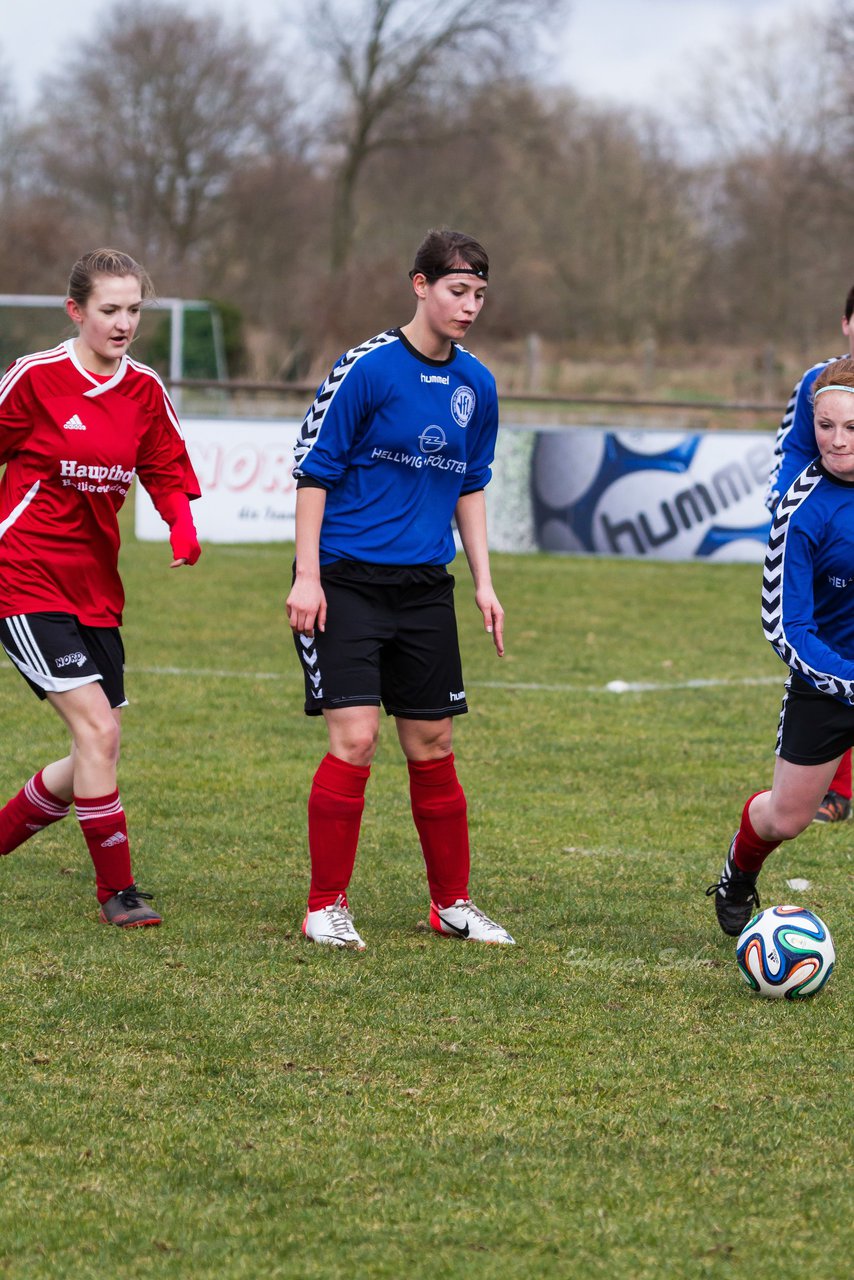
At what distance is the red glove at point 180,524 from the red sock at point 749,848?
189 cm

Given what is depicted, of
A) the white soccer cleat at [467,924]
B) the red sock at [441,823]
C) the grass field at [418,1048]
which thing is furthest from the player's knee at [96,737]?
the white soccer cleat at [467,924]

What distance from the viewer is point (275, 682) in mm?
9383

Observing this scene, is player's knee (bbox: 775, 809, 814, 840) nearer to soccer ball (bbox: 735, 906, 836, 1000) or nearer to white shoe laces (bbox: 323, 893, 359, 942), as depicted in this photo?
soccer ball (bbox: 735, 906, 836, 1000)

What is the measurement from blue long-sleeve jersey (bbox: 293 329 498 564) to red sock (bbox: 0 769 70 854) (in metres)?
1.33

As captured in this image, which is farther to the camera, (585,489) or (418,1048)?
(585,489)

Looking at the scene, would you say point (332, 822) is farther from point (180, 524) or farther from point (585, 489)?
point (585, 489)

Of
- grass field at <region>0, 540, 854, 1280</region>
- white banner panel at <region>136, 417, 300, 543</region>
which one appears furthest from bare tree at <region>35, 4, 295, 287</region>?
grass field at <region>0, 540, 854, 1280</region>

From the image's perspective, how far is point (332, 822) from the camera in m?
4.64

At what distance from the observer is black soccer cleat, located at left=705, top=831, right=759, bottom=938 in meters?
4.82

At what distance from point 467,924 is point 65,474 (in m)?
1.82

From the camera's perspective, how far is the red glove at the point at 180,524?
15.9ft

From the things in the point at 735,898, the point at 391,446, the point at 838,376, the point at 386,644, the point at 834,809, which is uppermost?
the point at 838,376

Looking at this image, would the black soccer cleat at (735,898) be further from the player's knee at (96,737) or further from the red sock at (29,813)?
the red sock at (29,813)

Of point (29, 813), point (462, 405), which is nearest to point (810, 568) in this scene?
point (462, 405)
